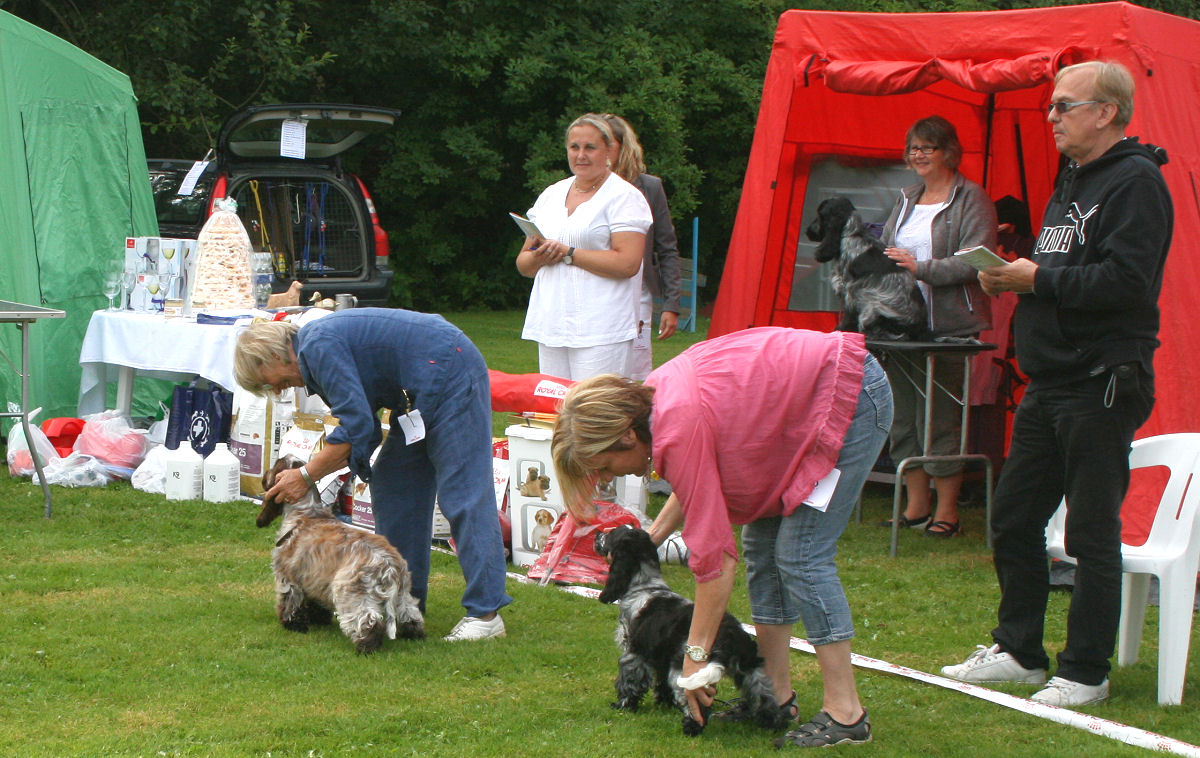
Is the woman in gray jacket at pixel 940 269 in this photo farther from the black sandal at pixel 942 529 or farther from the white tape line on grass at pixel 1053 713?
the white tape line on grass at pixel 1053 713

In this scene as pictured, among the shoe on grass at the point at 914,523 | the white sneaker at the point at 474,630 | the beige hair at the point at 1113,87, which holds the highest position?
the beige hair at the point at 1113,87

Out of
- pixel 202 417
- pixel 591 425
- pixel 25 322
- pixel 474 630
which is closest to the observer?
pixel 591 425

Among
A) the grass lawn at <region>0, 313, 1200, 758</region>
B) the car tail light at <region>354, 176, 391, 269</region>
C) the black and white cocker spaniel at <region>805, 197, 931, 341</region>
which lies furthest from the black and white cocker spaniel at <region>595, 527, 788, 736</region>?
the car tail light at <region>354, 176, 391, 269</region>

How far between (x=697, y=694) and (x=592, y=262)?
9.19 ft

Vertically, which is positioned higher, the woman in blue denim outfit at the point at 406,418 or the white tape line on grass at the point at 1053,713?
the woman in blue denim outfit at the point at 406,418

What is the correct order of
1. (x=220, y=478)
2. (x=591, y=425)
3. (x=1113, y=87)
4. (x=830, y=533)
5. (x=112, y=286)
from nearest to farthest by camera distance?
(x=591, y=425) → (x=830, y=533) → (x=1113, y=87) → (x=220, y=478) → (x=112, y=286)

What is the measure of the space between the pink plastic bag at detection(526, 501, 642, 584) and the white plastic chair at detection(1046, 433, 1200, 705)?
181cm

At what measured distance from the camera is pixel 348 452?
4027mm

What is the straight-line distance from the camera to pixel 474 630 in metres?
4.29

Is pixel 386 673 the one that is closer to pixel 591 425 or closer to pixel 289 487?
pixel 289 487

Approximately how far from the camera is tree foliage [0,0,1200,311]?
1616 cm

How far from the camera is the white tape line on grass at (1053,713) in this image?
11.2 ft

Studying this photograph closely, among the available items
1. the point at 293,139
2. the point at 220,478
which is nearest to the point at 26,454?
the point at 220,478

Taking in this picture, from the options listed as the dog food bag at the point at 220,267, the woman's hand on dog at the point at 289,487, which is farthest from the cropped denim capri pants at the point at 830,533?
the dog food bag at the point at 220,267
